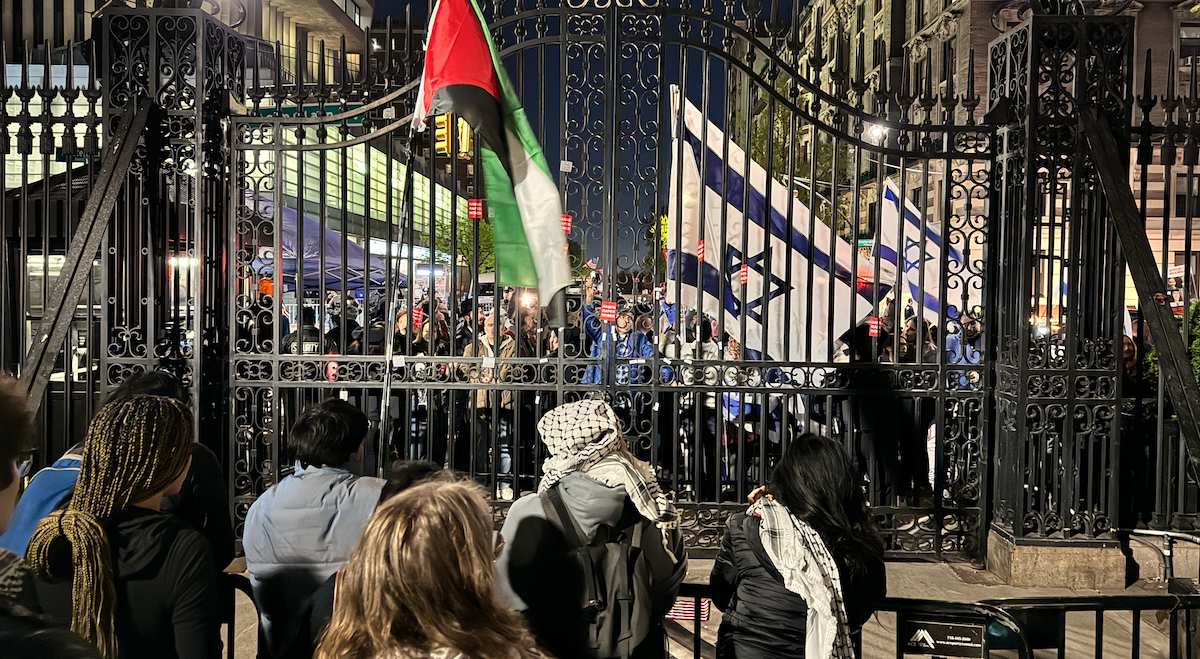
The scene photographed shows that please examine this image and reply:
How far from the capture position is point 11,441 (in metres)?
2.35

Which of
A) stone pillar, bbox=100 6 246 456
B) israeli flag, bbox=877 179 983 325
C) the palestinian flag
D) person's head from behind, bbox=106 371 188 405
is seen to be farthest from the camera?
israeli flag, bbox=877 179 983 325

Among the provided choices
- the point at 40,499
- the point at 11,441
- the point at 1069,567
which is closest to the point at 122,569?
the point at 11,441

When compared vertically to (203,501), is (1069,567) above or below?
below

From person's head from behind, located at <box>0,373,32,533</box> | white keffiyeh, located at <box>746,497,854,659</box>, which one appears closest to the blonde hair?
person's head from behind, located at <box>0,373,32,533</box>

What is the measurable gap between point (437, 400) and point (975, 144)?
20.6 feet

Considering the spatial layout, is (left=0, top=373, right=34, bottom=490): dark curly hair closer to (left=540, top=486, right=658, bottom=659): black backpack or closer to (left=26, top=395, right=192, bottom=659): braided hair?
(left=26, top=395, right=192, bottom=659): braided hair

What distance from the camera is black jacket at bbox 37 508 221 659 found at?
2740 millimetres

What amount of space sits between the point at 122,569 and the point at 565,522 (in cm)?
146

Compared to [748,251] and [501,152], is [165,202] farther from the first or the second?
[748,251]

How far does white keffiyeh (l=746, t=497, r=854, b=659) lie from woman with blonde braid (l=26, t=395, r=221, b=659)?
189cm

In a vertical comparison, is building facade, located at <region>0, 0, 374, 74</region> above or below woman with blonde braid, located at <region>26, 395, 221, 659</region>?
above

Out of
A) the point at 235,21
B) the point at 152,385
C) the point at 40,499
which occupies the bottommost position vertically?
the point at 40,499

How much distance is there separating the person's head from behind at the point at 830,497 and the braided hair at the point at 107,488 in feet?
7.01

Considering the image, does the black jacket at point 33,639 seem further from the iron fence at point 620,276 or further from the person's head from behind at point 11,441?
the iron fence at point 620,276
